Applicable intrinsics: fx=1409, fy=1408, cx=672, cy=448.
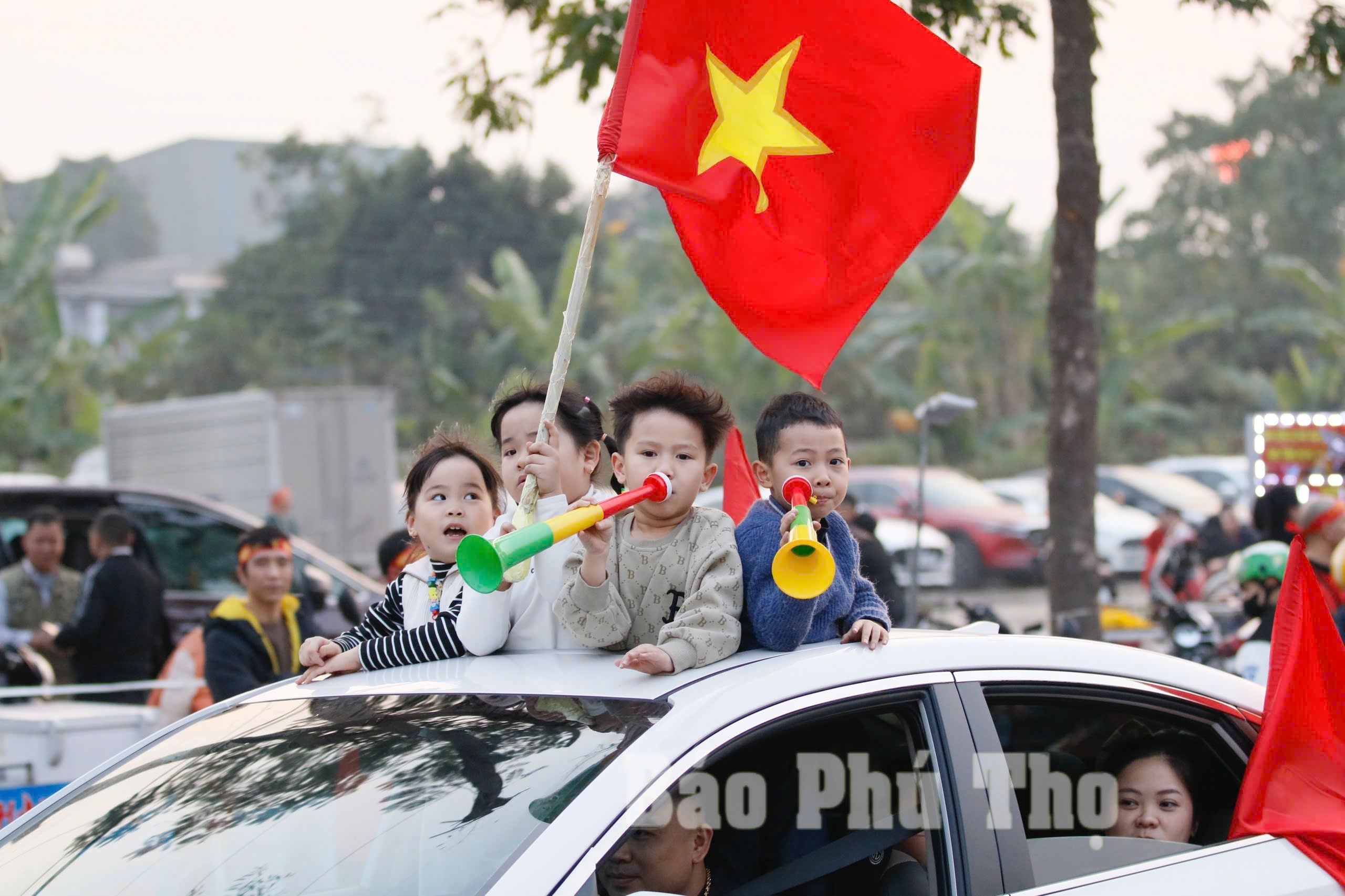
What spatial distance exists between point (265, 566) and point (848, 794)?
135 inches

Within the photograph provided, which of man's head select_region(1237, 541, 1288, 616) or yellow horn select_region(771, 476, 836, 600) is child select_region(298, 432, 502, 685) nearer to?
yellow horn select_region(771, 476, 836, 600)

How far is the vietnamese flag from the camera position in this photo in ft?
11.1

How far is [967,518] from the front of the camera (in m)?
19.2

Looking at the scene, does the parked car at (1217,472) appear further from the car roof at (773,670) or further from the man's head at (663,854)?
the man's head at (663,854)

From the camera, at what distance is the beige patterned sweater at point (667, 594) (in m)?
2.74

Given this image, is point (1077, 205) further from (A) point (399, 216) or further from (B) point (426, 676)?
(A) point (399, 216)

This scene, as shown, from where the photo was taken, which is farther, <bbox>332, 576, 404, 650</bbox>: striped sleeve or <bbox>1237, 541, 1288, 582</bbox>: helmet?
<bbox>1237, 541, 1288, 582</bbox>: helmet

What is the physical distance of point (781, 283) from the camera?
3.54 m

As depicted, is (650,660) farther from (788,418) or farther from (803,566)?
(788,418)

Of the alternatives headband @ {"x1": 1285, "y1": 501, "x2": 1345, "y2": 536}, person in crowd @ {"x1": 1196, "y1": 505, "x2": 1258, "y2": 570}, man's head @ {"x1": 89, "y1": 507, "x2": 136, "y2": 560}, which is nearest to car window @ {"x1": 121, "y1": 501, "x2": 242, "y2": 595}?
man's head @ {"x1": 89, "y1": 507, "x2": 136, "y2": 560}

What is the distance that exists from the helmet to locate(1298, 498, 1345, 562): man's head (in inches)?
4.4

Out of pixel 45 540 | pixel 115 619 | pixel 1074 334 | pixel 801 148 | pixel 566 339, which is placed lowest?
pixel 115 619

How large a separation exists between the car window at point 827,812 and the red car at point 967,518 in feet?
50.7

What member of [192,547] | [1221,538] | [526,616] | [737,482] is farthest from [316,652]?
[1221,538]
